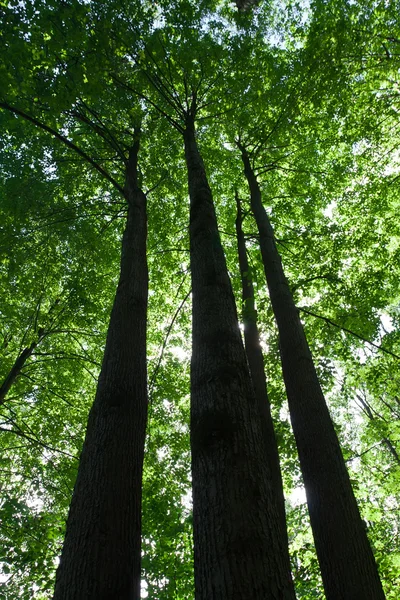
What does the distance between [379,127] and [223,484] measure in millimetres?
11721

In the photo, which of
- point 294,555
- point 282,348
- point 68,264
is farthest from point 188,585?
point 68,264

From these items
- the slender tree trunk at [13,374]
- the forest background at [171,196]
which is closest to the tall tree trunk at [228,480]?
the forest background at [171,196]

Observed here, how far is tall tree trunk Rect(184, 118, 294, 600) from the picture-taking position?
175 cm

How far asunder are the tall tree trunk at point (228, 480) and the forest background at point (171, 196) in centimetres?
334

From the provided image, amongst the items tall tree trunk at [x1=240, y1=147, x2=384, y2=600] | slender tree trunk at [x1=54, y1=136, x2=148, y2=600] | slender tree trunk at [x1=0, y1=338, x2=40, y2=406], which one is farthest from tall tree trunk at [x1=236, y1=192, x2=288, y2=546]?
slender tree trunk at [x1=0, y1=338, x2=40, y2=406]

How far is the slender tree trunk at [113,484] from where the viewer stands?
263cm

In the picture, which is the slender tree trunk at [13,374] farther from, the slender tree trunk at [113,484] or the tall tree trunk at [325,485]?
the tall tree trunk at [325,485]

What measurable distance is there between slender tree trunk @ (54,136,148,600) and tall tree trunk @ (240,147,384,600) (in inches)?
78.3

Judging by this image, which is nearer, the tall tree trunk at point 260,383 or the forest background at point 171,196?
the tall tree trunk at point 260,383

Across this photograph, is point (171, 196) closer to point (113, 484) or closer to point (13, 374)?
point (13, 374)

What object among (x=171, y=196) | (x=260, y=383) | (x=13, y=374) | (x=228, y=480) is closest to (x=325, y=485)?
(x=260, y=383)

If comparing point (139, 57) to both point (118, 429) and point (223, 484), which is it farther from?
point (223, 484)

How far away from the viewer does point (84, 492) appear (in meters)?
3.08

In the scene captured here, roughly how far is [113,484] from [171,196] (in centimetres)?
1055
